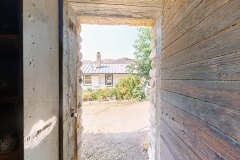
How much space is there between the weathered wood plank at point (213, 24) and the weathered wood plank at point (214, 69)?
133 millimetres

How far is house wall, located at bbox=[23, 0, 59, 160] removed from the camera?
69 cm

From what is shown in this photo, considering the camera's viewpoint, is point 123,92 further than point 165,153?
Yes

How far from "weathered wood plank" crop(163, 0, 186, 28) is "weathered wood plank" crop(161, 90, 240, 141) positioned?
2.16 feet

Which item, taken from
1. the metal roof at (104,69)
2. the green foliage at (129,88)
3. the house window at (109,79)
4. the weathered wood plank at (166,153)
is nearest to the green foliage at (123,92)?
the green foliage at (129,88)

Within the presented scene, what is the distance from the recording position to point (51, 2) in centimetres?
94

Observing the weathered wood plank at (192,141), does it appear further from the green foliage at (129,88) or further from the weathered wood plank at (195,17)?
the green foliage at (129,88)

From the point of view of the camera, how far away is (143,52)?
6770mm

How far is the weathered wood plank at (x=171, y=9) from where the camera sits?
3.05 ft

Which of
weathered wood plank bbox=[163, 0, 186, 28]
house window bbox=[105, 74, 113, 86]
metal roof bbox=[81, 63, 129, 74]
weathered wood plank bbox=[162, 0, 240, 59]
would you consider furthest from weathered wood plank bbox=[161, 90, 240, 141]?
house window bbox=[105, 74, 113, 86]

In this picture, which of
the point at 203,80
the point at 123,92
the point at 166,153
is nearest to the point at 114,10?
the point at 203,80

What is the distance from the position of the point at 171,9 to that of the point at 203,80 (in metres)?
0.70

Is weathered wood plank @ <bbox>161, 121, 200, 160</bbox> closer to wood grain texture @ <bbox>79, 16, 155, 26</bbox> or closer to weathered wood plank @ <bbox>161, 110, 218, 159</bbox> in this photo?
weathered wood plank @ <bbox>161, 110, 218, 159</bbox>

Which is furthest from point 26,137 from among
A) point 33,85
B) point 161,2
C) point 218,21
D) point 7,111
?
point 161,2

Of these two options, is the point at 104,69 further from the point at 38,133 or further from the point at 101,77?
the point at 38,133
